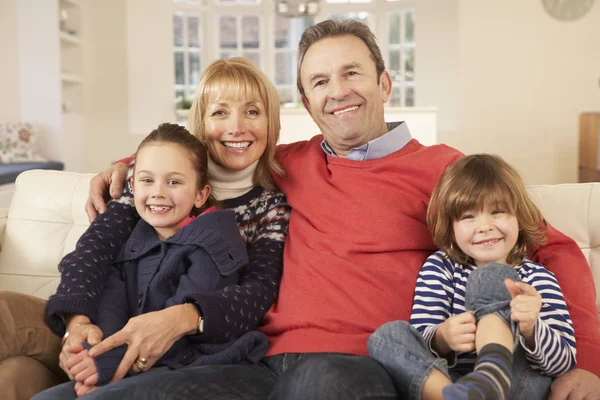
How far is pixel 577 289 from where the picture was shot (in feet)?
4.98

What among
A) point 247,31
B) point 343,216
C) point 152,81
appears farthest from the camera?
point 247,31

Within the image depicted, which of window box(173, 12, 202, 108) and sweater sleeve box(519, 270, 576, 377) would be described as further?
window box(173, 12, 202, 108)

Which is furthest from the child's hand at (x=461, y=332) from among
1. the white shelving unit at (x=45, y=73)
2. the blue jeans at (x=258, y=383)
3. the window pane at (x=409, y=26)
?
the window pane at (x=409, y=26)

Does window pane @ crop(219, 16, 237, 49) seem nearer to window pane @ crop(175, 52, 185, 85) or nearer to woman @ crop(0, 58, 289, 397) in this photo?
window pane @ crop(175, 52, 185, 85)

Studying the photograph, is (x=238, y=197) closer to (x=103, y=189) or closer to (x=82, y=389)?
(x=103, y=189)

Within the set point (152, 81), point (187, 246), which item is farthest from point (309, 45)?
point (152, 81)

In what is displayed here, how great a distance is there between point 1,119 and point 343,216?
588 centimetres

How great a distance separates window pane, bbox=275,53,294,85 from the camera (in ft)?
27.7

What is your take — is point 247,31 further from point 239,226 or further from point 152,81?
point 239,226

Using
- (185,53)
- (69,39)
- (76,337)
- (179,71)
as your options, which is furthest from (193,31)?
(76,337)

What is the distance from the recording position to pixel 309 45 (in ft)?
6.00

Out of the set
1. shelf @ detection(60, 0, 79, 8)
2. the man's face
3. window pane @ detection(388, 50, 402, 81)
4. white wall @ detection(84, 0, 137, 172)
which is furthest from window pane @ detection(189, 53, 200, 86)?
the man's face

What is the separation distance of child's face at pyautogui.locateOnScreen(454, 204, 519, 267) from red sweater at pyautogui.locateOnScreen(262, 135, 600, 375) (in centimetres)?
15

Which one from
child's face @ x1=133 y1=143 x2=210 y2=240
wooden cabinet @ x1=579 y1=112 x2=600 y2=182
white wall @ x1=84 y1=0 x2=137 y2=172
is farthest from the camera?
white wall @ x1=84 y1=0 x2=137 y2=172
